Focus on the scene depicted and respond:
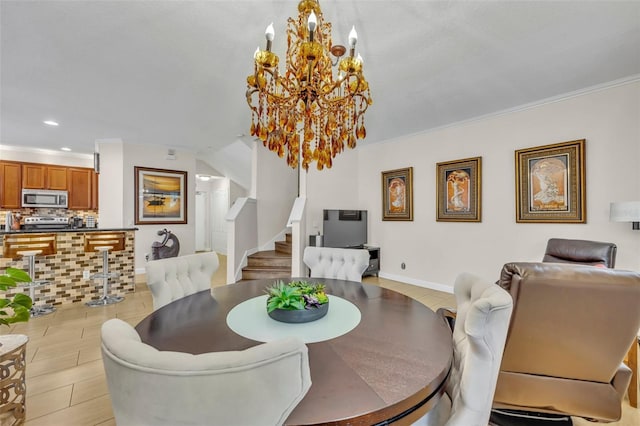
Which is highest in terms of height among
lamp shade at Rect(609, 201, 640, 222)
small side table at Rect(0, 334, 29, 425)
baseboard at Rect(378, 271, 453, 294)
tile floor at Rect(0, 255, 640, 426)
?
lamp shade at Rect(609, 201, 640, 222)

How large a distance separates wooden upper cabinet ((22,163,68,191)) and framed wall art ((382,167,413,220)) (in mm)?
6654

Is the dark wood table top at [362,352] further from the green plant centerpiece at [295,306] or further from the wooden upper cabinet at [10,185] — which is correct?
the wooden upper cabinet at [10,185]

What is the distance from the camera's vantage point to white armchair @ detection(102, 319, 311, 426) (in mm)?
501

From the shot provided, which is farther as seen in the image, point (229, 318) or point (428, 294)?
point (428, 294)

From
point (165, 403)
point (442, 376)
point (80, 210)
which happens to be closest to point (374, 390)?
point (442, 376)

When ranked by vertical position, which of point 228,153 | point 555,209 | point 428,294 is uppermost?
point 228,153

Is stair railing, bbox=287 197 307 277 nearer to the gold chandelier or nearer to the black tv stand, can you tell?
the black tv stand

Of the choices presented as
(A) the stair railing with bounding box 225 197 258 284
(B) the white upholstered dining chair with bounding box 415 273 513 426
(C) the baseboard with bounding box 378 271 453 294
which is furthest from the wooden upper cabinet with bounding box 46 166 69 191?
(B) the white upholstered dining chair with bounding box 415 273 513 426

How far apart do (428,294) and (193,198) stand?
499cm

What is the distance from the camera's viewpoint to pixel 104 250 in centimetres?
361

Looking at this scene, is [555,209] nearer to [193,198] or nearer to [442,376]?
[442,376]

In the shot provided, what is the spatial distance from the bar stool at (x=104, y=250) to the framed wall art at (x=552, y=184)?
17.5 feet

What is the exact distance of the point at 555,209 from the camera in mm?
3168

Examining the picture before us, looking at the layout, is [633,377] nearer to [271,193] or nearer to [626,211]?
[626,211]
